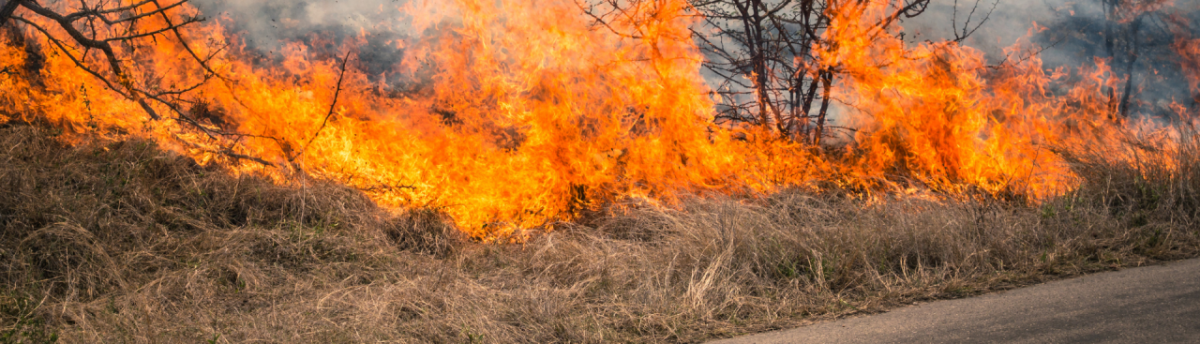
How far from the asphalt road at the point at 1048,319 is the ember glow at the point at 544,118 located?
3.52 m

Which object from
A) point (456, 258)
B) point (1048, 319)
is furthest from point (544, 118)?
point (1048, 319)

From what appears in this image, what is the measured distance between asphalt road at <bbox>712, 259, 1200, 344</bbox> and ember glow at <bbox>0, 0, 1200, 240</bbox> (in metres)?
3.52

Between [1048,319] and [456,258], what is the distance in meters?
5.02

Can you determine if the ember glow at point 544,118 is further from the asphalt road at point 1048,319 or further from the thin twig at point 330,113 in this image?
the asphalt road at point 1048,319

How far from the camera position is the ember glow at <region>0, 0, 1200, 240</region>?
854 cm

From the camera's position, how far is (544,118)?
29.2 feet

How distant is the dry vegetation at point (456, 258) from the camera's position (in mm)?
4676

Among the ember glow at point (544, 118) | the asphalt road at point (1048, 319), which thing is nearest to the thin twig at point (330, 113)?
the ember glow at point (544, 118)

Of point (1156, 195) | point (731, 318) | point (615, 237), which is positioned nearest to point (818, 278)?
point (731, 318)

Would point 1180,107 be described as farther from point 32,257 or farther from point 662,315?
point 32,257

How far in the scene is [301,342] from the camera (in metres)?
4.18

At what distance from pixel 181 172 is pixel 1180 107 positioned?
51.9 feet

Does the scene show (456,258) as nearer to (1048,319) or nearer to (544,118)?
(544,118)

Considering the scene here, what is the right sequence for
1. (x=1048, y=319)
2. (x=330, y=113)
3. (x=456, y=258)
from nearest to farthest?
(x=1048, y=319), (x=456, y=258), (x=330, y=113)
